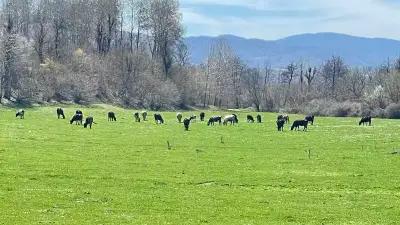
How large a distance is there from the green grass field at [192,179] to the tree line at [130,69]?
64310mm

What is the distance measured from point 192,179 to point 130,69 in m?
112

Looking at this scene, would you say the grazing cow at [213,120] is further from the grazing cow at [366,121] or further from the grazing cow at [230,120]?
the grazing cow at [366,121]

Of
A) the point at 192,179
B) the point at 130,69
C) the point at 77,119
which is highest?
the point at 130,69

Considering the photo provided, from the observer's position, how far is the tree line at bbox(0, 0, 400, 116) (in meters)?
122

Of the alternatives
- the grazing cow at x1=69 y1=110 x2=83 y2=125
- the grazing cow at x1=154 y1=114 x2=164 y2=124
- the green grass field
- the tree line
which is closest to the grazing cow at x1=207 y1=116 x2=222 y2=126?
the grazing cow at x1=154 y1=114 x2=164 y2=124

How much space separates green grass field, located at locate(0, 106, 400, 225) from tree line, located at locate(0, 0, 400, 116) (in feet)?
211

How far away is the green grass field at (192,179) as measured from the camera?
2544 cm

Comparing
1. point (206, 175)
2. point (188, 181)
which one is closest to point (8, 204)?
point (188, 181)

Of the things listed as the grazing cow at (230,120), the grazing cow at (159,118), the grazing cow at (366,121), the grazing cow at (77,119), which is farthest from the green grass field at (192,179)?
the grazing cow at (366,121)

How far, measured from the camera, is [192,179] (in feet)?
114

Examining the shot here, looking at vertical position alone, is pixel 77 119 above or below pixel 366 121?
below

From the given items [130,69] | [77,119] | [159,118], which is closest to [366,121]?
[159,118]

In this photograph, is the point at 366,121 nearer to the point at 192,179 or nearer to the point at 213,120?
the point at 213,120

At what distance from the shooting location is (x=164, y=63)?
155 metres
